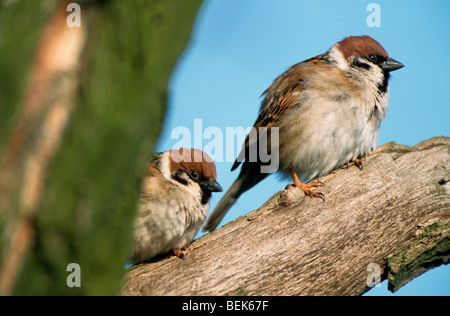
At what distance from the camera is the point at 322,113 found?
4.67m

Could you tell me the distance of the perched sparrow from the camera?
3.83m

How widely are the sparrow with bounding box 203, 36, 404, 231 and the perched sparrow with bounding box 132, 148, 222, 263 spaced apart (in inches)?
32.8

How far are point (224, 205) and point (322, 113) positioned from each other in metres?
1.50

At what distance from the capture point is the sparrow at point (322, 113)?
462 cm

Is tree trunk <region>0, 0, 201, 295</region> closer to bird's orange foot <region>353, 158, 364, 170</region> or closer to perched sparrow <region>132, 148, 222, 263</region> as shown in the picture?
perched sparrow <region>132, 148, 222, 263</region>

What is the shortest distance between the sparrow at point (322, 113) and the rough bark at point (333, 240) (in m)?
0.73

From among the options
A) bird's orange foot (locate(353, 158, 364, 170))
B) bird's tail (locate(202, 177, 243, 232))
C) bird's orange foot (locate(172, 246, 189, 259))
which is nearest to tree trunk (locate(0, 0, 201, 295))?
bird's orange foot (locate(172, 246, 189, 259))

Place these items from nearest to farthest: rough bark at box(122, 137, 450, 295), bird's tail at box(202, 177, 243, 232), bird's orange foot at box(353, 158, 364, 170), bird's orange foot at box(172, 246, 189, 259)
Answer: rough bark at box(122, 137, 450, 295) < bird's orange foot at box(172, 246, 189, 259) < bird's orange foot at box(353, 158, 364, 170) < bird's tail at box(202, 177, 243, 232)

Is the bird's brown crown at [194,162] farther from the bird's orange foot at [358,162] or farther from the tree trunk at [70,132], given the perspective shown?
the tree trunk at [70,132]

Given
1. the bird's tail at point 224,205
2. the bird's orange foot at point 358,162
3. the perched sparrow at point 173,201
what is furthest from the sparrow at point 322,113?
the perched sparrow at point 173,201

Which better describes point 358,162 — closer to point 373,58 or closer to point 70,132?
point 373,58

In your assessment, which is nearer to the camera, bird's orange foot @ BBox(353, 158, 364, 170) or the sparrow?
bird's orange foot @ BBox(353, 158, 364, 170)

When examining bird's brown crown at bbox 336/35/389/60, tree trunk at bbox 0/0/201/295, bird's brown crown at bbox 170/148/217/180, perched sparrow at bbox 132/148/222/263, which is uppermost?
bird's brown crown at bbox 336/35/389/60

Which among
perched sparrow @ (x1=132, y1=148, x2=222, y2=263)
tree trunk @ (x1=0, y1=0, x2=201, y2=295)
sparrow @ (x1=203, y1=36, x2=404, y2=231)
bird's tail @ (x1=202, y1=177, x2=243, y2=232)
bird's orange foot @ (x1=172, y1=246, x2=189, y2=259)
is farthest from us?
bird's tail @ (x1=202, y1=177, x2=243, y2=232)
